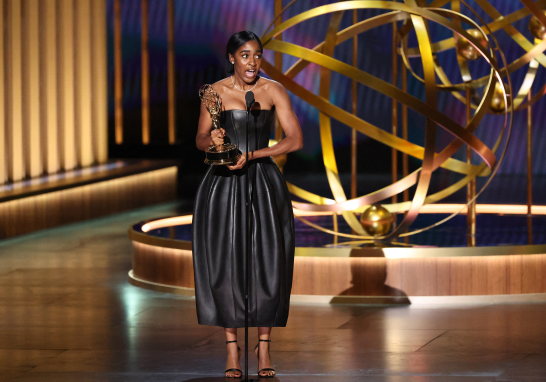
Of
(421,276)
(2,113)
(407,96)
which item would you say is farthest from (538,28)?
(2,113)

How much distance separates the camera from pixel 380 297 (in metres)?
5.97

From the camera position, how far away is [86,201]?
443 inches

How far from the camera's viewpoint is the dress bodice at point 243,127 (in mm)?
3812

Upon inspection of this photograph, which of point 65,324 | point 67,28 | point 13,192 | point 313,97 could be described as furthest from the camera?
point 67,28

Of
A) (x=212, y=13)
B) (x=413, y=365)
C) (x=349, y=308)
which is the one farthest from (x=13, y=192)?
(x=212, y=13)

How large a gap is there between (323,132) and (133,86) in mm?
10179

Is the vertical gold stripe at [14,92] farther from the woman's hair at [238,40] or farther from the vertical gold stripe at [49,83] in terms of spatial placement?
the woman's hair at [238,40]

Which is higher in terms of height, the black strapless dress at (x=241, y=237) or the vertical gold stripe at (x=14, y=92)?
the vertical gold stripe at (x=14, y=92)

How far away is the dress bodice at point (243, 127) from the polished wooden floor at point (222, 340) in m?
1.05

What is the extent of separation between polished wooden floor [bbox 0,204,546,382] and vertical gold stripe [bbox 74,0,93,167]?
19.1 ft

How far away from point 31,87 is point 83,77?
1.56 metres

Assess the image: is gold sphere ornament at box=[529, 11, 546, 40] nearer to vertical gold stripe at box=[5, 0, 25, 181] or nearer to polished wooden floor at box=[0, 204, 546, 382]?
polished wooden floor at box=[0, 204, 546, 382]

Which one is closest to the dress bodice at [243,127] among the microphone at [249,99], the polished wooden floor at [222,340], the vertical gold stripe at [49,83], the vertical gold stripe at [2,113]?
the microphone at [249,99]

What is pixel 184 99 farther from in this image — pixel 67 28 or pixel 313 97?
pixel 313 97
